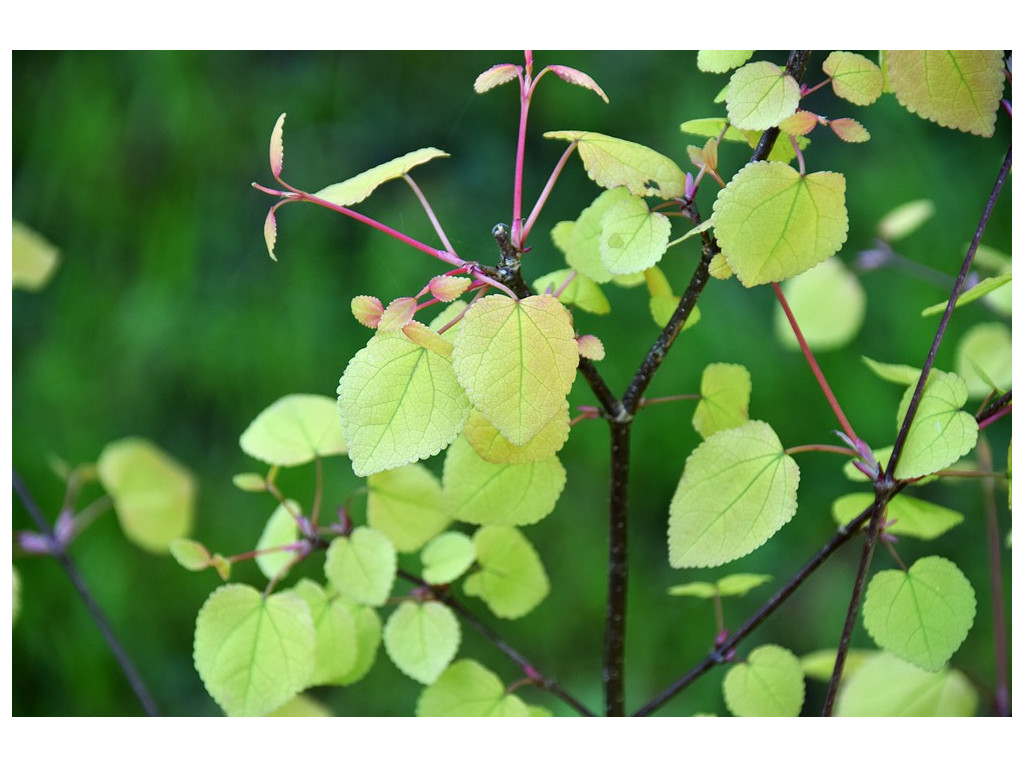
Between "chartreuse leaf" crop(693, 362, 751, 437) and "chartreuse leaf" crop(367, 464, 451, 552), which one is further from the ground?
"chartreuse leaf" crop(693, 362, 751, 437)

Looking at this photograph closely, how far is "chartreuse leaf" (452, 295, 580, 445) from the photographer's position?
0.34m

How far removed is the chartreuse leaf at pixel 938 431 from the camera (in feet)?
1.25

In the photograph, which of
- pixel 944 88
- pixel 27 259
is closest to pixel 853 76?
pixel 944 88

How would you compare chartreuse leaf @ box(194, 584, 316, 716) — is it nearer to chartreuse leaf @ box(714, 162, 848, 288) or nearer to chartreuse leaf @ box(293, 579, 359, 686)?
chartreuse leaf @ box(293, 579, 359, 686)

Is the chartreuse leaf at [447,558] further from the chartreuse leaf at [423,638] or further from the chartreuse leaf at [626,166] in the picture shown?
the chartreuse leaf at [626,166]

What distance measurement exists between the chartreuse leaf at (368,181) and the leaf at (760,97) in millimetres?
132

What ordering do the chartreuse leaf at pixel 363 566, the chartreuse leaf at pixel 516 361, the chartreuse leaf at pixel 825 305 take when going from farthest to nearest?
1. the chartreuse leaf at pixel 825 305
2. the chartreuse leaf at pixel 363 566
3. the chartreuse leaf at pixel 516 361

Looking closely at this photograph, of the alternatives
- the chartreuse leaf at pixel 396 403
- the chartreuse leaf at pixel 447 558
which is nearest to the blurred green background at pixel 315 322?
the chartreuse leaf at pixel 447 558

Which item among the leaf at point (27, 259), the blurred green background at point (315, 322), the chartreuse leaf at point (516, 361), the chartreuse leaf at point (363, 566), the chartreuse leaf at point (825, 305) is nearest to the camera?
the chartreuse leaf at point (516, 361)

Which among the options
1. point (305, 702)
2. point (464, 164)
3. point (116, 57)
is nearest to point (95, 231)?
point (116, 57)

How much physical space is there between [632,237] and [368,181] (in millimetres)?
115

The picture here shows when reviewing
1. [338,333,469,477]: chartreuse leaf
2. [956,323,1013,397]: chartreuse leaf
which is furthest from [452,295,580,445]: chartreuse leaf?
[956,323,1013,397]: chartreuse leaf

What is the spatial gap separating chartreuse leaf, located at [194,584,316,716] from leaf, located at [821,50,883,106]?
0.33m

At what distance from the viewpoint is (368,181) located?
40 centimetres
